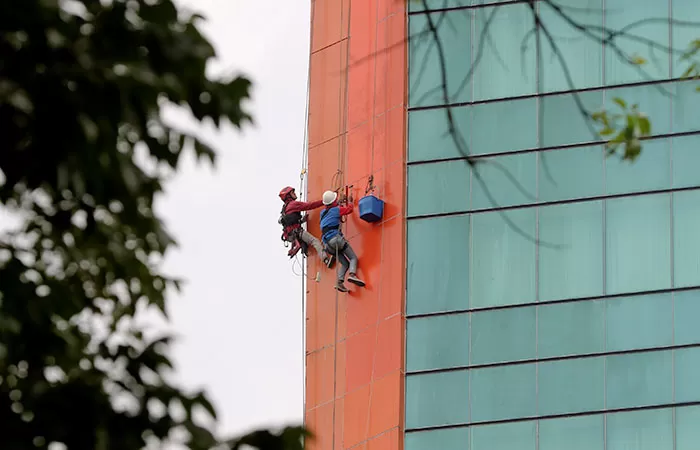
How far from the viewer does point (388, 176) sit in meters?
39.1

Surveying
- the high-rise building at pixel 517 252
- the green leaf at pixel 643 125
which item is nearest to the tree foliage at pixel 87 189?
the green leaf at pixel 643 125

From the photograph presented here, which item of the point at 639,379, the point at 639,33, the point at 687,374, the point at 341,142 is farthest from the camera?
the point at 341,142

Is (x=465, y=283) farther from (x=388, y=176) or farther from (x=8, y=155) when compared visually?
(x=8, y=155)

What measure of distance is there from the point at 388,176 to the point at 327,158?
189 cm

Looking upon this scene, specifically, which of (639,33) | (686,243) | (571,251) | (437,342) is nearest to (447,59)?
(639,33)

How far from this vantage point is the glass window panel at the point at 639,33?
1467 inches

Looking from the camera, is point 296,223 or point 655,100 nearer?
point 655,100

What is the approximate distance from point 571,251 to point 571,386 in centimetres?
251

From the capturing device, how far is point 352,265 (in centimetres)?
3869

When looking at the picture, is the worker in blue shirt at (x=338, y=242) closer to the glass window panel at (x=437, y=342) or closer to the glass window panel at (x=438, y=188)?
the glass window panel at (x=438, y=188)

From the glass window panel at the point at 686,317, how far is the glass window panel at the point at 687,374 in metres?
0.21

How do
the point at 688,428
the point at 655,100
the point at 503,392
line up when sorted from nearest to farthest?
the point at 688,428
the point at 503,392
the point at 655,100

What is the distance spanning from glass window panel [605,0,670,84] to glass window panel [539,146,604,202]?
1486 mm

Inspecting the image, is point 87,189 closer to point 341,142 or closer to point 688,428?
point 688,428
